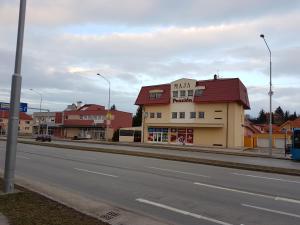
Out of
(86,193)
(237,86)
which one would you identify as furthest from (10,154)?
(237,86)

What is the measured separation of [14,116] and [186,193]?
532 centimetres

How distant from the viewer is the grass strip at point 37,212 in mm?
7480

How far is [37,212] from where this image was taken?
8.20m

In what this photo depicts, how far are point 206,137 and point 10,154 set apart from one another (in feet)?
164

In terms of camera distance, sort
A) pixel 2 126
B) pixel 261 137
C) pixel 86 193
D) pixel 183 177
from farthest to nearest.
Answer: pixel 2 126 → pixel 261 137 → pixel 183 177 → pixel 86 193

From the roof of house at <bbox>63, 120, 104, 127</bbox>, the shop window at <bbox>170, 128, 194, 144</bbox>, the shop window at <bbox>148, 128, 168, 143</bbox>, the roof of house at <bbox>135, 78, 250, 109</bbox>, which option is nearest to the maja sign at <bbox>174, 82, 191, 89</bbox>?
the roof of house at <bbox>135, 78, 250, 109</bbox>

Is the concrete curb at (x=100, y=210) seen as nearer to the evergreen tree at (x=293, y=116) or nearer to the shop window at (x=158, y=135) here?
the shop window at (x=158, y=135)

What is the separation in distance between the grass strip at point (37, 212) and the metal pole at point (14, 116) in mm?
551

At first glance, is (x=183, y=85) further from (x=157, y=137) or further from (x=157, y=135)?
(x=157, y=137)

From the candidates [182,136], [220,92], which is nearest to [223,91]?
[220,92]

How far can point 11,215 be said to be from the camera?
7848mm

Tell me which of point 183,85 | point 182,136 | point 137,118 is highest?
point 183,85

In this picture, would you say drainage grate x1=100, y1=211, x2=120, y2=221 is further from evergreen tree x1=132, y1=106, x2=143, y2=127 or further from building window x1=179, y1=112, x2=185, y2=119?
evergreen tree x1=132, y1=106, x2=143, y2=127

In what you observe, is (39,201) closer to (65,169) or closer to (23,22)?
(23,22)
